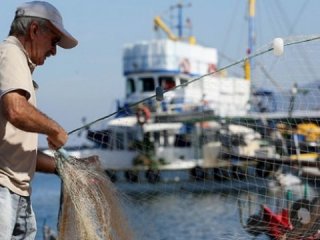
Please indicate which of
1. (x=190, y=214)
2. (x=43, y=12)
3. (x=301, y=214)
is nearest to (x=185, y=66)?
(x=190, y=214)

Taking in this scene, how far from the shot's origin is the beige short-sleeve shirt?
139 inches

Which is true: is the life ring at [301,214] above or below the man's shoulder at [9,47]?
below

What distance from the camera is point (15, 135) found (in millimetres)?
3613

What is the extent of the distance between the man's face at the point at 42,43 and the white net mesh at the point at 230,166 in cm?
99

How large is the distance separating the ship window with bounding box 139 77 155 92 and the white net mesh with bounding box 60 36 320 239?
4348 mm

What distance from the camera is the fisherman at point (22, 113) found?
11.5 feet

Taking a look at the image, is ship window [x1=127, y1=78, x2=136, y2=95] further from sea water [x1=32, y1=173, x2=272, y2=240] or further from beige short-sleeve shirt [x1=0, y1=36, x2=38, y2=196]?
beige short-sleeve shirt [x1=0, y1=36, x2=38, y2=196]

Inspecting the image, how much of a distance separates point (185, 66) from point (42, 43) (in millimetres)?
43139

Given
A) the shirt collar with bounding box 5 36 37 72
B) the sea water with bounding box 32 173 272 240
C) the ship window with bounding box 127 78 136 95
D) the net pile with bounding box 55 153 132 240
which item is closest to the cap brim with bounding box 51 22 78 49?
the shirt collar with bounding box 5 36 37 72

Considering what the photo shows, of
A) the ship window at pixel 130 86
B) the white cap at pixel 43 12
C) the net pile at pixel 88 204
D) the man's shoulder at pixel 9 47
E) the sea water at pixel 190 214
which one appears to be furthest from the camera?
the ship window at pixel 130 86

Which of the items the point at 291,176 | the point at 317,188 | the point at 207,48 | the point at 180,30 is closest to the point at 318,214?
the point at 317,188

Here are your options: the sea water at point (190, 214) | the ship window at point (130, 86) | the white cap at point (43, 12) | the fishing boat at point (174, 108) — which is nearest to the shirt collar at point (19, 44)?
the white cap at point (43, 12)

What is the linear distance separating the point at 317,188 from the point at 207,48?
36.8 m

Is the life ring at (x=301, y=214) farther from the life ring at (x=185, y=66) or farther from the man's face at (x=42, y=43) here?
the life ring at (x=185, y=66)
